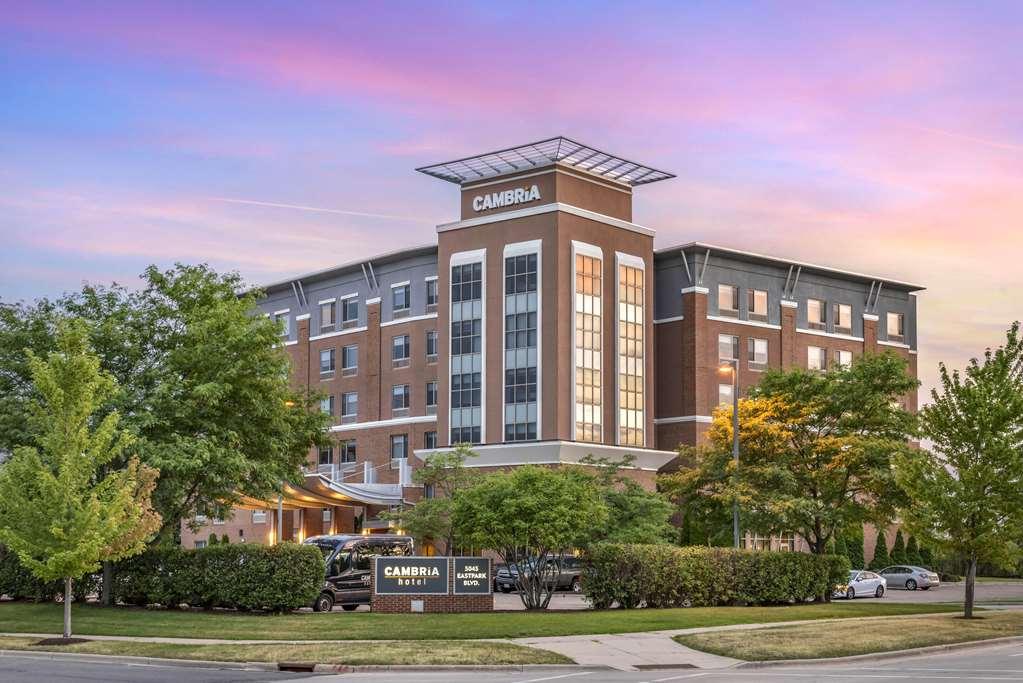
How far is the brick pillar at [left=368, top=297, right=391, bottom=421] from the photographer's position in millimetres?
94750

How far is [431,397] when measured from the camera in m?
90.7

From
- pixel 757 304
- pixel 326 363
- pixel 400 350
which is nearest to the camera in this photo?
pixel 757 304

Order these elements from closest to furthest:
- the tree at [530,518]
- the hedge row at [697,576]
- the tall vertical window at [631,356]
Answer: the tree at [530,518]
the hedge row at [697,576]
the tall vertical window at [631,356]

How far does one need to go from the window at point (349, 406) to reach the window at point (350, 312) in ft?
17.2

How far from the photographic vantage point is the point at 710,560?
43.2 metres

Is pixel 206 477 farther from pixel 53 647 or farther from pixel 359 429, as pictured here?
pixel 359 429

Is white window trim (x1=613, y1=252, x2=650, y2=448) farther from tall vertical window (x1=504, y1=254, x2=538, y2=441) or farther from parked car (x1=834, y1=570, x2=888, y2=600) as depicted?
parked car (x1=834, y1=570, x2=888, y2=600)

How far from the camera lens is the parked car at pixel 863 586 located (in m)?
61.4

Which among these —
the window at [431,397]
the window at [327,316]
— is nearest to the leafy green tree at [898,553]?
the window at [431,397]

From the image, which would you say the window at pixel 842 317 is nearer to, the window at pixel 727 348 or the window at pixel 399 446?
the window at pixel 727 348

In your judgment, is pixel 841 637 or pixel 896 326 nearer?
pixel 841 637

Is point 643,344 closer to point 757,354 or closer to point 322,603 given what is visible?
point 757,354

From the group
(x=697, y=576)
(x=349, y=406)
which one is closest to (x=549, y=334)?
(x=349, y=406)

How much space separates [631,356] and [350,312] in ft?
86.1
